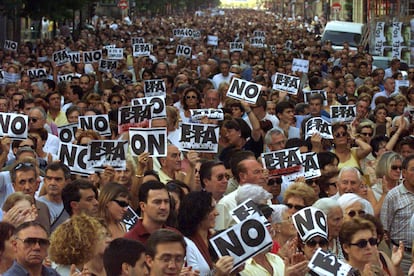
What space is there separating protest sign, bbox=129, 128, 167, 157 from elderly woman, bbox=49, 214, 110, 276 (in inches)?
170

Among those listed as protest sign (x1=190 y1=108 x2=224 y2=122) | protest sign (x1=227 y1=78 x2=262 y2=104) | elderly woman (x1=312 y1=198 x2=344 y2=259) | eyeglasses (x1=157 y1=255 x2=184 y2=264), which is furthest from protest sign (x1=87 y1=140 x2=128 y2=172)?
eyeglasses (x1=157 y1=255 x2=184 y2=264)

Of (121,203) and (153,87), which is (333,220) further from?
(153,87)

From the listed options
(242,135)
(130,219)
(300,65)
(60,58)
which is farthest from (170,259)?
(60,58)

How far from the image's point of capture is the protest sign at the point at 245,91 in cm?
1559

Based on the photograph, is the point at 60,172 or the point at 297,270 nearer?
the point at 297,270

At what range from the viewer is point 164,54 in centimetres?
A: 2833

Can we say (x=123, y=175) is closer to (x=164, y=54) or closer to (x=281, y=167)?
(x=281, y=167)

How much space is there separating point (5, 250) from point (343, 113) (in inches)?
377

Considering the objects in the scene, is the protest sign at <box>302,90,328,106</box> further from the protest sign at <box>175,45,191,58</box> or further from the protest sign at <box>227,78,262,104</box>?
the protest sign at <box>175,45,191,58</box>

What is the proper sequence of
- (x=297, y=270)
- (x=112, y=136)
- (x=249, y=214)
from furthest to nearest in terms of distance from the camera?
(x=112, y=136)
(x=249, y=214)
(x=297, y=270)

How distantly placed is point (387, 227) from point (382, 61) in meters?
19.8

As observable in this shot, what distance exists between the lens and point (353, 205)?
371 inches

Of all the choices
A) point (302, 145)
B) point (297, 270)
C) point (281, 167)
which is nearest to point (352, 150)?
point (302, 145)

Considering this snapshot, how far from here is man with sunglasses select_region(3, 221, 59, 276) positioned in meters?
7.13
